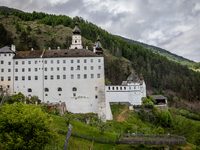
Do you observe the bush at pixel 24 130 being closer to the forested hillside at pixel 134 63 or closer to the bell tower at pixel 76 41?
the bell tower at pixel 76 41

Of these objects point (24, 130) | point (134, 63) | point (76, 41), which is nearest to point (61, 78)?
point (76, 41)

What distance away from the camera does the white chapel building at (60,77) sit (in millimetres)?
51562

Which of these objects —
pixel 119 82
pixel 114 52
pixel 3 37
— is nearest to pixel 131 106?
pixel 119 82

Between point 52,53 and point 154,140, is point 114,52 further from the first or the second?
point 154,140

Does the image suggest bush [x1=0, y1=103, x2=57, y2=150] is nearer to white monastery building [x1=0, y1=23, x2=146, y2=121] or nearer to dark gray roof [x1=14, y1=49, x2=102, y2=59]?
white monastery building [x1=0, y1=23, x2=146, y2=121]

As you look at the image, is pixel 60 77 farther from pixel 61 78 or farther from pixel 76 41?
pixel 76 41

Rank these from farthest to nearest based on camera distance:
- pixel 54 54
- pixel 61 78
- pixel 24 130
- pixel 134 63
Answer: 1. pixel 134 63
2. pixel 54 54
3. pixel 61 78
4. pixel 24 130

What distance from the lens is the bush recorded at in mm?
19125

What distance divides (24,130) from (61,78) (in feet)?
109

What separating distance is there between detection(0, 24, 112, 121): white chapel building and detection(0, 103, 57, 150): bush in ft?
99.1

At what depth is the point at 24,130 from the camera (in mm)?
20125

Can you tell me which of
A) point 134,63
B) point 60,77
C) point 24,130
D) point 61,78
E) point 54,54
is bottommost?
point 24,130

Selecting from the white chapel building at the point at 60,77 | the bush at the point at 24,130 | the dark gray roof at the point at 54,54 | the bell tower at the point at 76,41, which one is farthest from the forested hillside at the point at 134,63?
the bush at the point at 24,130

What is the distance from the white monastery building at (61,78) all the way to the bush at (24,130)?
30.1 meters
